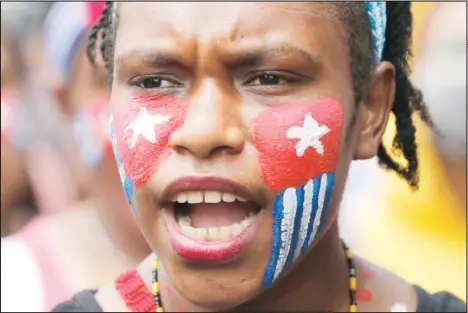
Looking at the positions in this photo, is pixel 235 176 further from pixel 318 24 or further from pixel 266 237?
pixel 318 24

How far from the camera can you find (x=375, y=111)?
4.94 feet

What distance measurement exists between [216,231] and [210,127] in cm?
21

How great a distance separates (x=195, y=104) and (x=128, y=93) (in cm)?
20

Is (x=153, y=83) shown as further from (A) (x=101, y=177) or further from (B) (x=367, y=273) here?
(A) (x=101, y=177)

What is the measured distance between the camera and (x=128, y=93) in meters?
1.37

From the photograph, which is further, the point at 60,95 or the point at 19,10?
the point at 19,10

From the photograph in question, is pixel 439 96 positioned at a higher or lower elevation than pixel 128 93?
higher

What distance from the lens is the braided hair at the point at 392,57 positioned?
140 cm

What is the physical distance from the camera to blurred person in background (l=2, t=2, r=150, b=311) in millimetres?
2395

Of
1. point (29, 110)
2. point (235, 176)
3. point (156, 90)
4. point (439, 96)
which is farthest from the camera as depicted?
point (29, 110)

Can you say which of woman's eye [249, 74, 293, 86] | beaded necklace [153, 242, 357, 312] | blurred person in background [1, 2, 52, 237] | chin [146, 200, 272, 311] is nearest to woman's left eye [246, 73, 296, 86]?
woman's eye [249, 74, 293, 86]

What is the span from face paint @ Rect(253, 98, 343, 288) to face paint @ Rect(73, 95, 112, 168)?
3.86ft

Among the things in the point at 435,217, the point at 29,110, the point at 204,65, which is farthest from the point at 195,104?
the point at 29,110

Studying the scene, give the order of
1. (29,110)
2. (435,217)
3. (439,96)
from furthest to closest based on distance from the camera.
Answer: (29,110) → (435,217) → (439,96)
